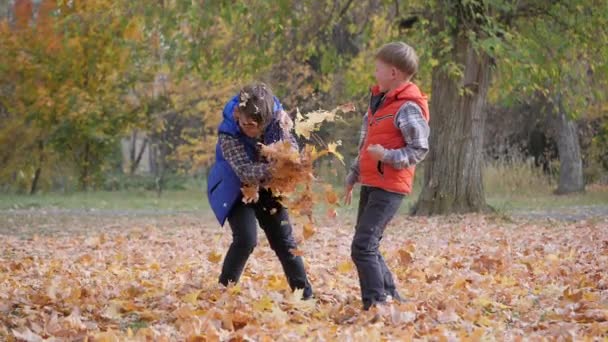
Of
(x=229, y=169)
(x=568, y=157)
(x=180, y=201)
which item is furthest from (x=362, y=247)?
(x=568, y=157)

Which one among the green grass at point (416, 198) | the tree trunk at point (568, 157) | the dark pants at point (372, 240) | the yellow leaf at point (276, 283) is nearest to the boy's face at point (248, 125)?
the dark pants at point (372, 240)

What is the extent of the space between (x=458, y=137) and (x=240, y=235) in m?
10.6

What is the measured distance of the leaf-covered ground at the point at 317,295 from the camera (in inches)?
207

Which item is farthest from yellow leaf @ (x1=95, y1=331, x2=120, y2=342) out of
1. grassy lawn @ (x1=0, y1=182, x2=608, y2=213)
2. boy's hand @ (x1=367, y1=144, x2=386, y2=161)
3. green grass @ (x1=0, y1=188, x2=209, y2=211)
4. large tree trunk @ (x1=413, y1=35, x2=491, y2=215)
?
green grass @ (x1=0, y1=188, x2=209, y2=211)

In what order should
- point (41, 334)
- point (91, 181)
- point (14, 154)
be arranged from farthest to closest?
point (91, 181), point (14, 154), point (41, 334)

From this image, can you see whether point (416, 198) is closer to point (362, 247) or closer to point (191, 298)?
point (191, 298)

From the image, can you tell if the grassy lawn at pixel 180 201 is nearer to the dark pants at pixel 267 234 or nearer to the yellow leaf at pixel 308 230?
the dark pants at pixel 267 234

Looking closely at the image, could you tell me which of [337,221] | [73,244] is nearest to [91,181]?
[337,221]

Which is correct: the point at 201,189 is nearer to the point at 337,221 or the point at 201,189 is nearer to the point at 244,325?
the point at 337,221

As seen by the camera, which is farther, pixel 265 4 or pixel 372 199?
pixel 265 4

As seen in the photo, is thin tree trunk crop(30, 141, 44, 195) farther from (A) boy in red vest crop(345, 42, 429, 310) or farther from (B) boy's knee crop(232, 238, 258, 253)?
(A) boy in red vest crop(345, 42, 429, 310)

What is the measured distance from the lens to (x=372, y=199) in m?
5.78

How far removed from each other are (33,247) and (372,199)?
7275mm

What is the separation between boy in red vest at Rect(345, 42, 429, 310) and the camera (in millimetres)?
5642
